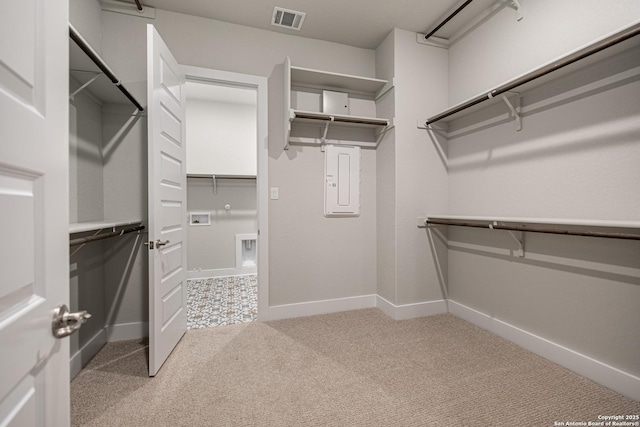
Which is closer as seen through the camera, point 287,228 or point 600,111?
point 600,111

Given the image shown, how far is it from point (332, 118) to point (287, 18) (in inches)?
A: 36.6

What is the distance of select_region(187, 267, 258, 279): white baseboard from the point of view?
4152mm

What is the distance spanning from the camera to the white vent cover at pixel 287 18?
2316 millimetres

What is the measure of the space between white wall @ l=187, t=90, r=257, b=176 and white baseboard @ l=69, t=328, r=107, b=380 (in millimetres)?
2485

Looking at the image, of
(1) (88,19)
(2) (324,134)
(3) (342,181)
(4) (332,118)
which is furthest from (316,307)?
(1) (88,19)

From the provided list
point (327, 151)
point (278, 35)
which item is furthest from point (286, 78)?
point (327, 151)

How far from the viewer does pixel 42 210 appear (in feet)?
1.94

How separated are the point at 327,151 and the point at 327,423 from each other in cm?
212

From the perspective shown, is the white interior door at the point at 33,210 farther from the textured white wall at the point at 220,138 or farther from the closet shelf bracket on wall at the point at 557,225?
the textured white wall at the point at 220,138

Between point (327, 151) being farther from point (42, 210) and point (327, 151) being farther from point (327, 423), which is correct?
point (42, 210)

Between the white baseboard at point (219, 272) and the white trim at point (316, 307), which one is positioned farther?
the white baseboard at point (219, 272)

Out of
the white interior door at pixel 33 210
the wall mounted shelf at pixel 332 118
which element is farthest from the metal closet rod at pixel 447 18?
the white interior door at pixel 33 210

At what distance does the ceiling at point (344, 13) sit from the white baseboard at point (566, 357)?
8.37 ft

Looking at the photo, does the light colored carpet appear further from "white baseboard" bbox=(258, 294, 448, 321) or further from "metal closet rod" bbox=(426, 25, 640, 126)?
"metal closet rod" bbox=(426, 25, 640, 126)
